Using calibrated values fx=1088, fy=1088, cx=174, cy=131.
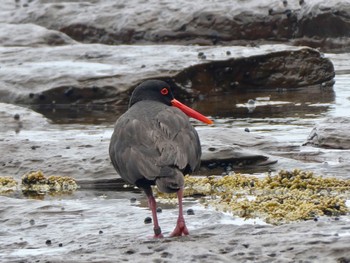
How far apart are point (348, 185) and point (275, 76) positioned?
18.9ft

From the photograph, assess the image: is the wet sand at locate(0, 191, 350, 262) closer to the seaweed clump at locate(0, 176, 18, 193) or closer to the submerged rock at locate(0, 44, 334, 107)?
the seaweed clump at locate(0, 176, 18, 193)

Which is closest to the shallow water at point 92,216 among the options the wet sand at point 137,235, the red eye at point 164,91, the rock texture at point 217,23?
the wet sand at point 137,235

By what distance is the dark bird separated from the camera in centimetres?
583

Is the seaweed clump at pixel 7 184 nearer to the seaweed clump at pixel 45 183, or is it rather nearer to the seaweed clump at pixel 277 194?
the seaweed clump at pixel 45 183

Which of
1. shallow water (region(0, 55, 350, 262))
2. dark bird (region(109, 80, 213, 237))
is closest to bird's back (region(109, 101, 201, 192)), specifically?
dark bird (region(109, 80, 213, 237))

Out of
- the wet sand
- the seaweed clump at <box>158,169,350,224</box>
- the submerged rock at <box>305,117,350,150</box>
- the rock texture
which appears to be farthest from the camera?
the rock texture

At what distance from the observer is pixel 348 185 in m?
7.21

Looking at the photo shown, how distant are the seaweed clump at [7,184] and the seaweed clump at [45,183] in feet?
0.22

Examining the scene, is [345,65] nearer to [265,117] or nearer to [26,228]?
[265,117]

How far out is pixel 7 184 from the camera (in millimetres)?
7953

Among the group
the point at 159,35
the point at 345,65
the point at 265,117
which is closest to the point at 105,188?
A: the point at 265,117

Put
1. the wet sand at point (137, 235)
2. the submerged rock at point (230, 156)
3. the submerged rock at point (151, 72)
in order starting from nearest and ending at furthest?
the wet sand at point (137, 235) → the submerged rock at point (230, 156) → the submerged rock at point (151, 72)

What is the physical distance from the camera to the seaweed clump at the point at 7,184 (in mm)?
7883

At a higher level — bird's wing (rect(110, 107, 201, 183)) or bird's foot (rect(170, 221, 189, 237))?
bird's wing (rect(110, 107, 201, 183))
